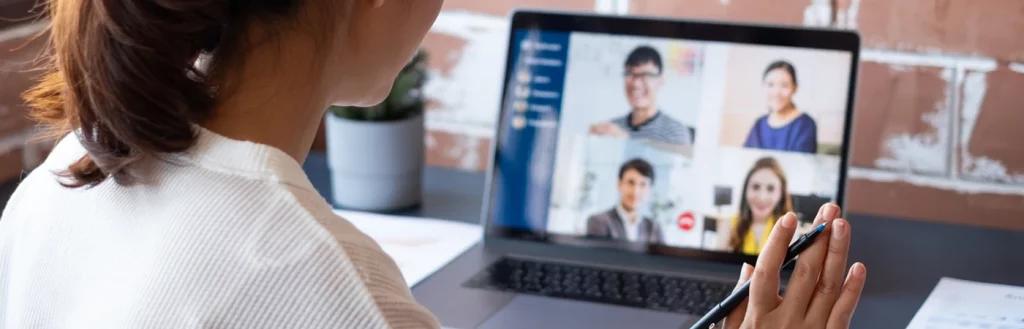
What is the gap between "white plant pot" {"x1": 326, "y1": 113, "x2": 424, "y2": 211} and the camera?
4.47 feet

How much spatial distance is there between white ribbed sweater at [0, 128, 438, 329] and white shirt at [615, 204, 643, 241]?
0.56 metres

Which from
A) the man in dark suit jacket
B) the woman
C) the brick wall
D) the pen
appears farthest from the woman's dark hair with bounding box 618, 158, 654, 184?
the brick wall

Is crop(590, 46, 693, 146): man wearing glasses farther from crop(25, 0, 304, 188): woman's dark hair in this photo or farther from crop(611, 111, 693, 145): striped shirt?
crop(25, 0, 304, 188): woman's dark hair

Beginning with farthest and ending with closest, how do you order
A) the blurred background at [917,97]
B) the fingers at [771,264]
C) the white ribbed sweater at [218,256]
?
the blurred background at [917,97]
the fingers at [771,264]
the white ribbed sweater at [218,256]

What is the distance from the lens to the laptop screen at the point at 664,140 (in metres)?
1.21

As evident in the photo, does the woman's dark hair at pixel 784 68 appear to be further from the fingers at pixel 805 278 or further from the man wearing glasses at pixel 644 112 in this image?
the fingers at pixel 805 278

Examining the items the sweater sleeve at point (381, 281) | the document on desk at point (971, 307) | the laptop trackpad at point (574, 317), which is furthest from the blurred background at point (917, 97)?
the sweater sleeve at point (381, 281)

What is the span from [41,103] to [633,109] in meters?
0.65

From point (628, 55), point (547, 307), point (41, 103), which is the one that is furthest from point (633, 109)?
point (41, 103)

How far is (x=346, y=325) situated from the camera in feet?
2.07

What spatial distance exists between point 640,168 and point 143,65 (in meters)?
0.68

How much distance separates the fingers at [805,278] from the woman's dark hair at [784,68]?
1.31 feet

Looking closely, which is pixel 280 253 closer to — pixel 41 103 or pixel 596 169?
pixel 41 103

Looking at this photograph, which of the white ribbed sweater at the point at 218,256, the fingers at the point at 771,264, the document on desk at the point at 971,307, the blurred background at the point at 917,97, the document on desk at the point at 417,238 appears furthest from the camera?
the blurred background at the point at 917,97
